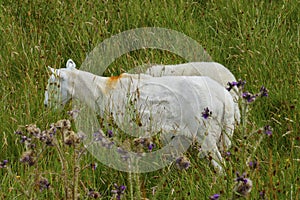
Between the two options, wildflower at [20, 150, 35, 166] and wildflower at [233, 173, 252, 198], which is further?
wildflower at [20, 150, 35, 166]

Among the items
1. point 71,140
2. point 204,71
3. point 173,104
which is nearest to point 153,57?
point 204,71

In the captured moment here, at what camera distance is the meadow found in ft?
11.4

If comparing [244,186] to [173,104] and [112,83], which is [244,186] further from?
[112,83]

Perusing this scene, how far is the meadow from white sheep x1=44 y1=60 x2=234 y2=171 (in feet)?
0.47

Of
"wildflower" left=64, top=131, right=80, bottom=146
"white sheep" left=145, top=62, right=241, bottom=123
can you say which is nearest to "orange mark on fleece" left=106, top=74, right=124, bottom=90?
"white sheep" left=145, top=62, right=241, bottom=123

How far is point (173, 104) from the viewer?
3.58m

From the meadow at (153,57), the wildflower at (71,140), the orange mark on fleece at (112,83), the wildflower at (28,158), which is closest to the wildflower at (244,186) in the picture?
the wildflower at (71,140)

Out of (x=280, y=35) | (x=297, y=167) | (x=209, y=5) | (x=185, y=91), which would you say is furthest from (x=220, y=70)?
(x=209, y=5)

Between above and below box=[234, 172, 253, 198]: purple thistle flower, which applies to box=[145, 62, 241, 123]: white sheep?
above

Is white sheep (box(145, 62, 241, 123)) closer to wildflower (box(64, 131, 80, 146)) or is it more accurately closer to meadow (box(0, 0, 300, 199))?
meadow (box(0, 0, 300, 199))

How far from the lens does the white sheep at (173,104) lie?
11.6 ft

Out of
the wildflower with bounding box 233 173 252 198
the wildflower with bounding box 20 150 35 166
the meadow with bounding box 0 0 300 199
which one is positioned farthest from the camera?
the meadow with bounding box 0 0 300 199

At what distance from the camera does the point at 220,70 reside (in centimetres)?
404

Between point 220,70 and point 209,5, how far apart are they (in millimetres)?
2162
